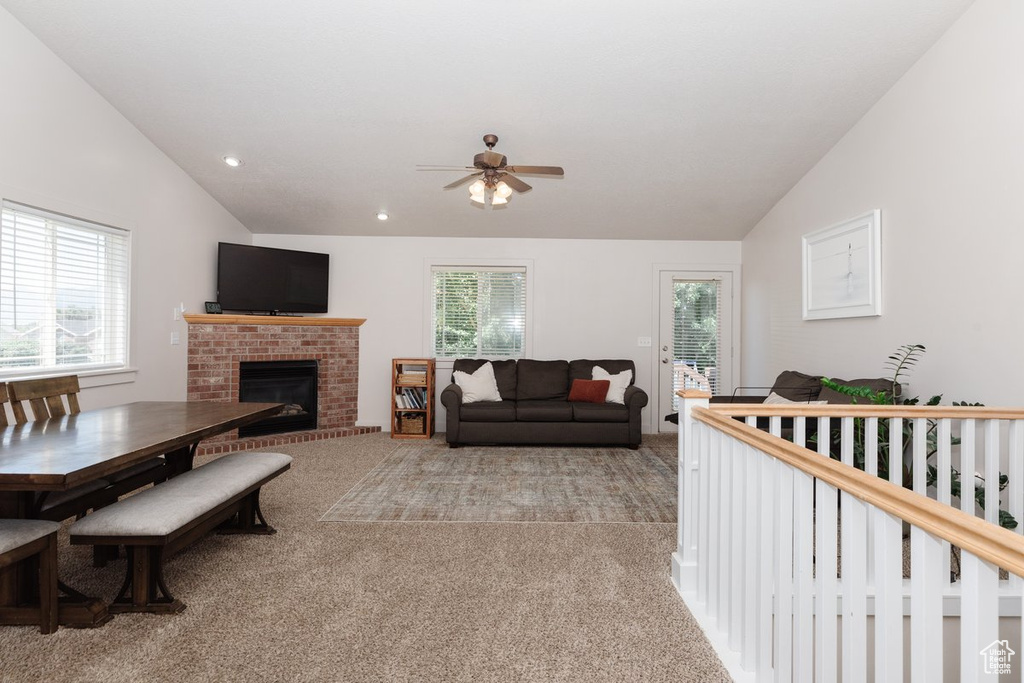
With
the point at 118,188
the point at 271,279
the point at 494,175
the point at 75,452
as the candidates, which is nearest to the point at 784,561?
the point at 75,452

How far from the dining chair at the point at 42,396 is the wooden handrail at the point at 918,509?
3245 mm

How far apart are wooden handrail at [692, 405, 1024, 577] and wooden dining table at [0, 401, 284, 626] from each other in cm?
214

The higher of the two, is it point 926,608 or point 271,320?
point 271,320

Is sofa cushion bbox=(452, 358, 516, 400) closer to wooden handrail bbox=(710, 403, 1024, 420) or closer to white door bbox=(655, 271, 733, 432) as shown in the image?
white door bbox=(655, 271, 733, 432)

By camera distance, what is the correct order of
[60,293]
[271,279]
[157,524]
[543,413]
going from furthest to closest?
[271,279] < [543,413] < [60,293] < [157,524]

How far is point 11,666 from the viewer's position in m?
1.69

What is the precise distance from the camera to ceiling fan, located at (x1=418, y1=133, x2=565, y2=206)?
132 inches

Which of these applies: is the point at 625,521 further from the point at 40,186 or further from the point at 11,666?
the point at 40,186

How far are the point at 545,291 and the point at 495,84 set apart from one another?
2.91 meters

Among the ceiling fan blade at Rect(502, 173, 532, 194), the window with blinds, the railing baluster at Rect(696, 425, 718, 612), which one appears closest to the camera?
the railing baluster at Rect(696, 425, 718, 612)

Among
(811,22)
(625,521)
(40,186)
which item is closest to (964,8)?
(811,22)

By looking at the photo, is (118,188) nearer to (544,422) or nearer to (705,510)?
(544,422)

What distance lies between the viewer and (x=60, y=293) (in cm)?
351

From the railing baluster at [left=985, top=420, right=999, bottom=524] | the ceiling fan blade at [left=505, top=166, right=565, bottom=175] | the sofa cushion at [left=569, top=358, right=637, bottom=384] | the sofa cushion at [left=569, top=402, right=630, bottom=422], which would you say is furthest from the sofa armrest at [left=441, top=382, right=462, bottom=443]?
the railing baluster at [left=985, top=420, right=999, bottom=524]
